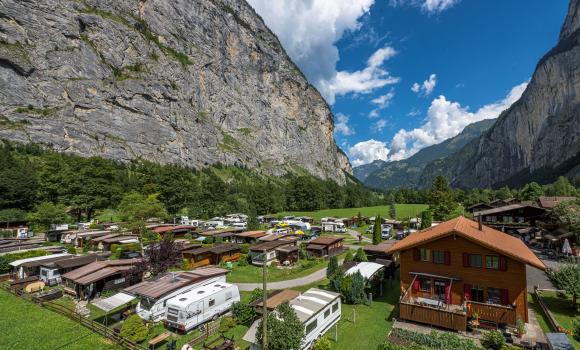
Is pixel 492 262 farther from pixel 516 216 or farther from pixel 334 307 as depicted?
pixel 516 216

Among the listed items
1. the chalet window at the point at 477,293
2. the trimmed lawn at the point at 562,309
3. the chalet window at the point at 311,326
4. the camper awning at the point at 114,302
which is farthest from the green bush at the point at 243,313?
the trimmed lawn at the point at 562,309

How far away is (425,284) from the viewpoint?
73.1 feet

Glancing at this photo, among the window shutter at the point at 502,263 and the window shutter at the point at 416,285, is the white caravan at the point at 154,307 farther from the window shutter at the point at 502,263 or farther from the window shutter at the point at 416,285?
the window shutter at the point at 502,263

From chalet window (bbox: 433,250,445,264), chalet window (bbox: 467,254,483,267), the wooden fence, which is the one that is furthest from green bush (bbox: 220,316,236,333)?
chalet window (bbox: 467,254,483,267)

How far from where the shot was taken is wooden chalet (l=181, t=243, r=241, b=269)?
38469mm

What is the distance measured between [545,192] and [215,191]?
409ft

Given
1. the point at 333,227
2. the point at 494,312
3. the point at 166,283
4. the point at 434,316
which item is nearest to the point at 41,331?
the point at 166,283

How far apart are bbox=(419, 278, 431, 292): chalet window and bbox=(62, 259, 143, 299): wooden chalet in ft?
85.3

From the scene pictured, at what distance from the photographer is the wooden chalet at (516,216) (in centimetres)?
5994

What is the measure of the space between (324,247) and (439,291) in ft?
71.5

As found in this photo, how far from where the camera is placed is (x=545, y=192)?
115 m

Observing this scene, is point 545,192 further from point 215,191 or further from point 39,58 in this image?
point 39,58

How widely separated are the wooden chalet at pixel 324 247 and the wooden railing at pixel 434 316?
22688 mm

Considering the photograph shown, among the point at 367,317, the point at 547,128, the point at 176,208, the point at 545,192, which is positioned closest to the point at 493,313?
the point at 367,317
